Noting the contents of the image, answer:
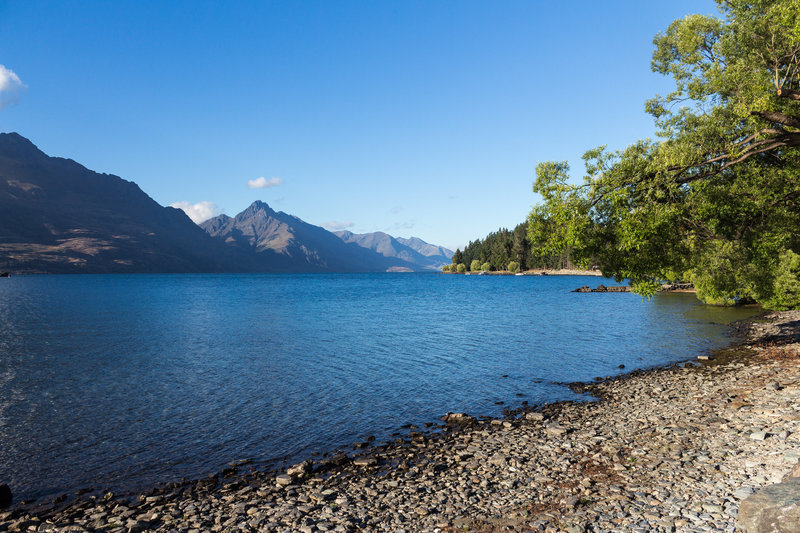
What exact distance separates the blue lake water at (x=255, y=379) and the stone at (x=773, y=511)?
1439 centimetres

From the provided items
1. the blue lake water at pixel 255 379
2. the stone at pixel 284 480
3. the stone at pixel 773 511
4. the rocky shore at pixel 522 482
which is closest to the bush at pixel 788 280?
the blue lake water at pixel 255 379

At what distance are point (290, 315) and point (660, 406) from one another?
66312 millimetres

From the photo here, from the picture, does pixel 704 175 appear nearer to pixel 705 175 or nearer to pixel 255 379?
pixel 705 175

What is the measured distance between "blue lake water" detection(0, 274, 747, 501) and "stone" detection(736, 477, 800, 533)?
14.4 metres

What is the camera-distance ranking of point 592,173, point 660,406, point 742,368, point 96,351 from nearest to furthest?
1. point 660,406
2. point 592,173
3. point 742,368
4. point 96,351

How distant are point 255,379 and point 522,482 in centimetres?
2363

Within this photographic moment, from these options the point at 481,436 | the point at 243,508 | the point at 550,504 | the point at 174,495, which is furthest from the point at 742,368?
the point at 174,495

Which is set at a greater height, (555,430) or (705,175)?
(705,175)

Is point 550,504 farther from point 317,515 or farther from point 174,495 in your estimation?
point 174,495

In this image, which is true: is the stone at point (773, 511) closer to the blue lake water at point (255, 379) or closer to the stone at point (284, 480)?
the stone at point (284, 480)

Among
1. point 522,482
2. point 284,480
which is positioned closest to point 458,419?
point 522,482

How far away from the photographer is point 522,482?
46.3ft

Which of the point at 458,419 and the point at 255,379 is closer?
the point at 458,419

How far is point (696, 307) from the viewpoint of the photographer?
3073 inches
